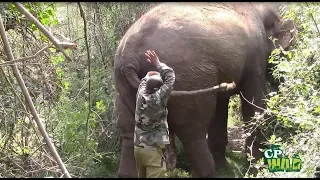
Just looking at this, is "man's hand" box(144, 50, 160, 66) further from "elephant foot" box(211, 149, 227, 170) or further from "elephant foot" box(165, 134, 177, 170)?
"elephant foot" box(211, 149, 227, 170)

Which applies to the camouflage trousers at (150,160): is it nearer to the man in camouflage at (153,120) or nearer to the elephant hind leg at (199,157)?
the man in camouflage at (153,120)

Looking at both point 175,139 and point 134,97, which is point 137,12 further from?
point 134,97

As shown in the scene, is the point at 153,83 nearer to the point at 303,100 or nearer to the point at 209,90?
the point at 209,90

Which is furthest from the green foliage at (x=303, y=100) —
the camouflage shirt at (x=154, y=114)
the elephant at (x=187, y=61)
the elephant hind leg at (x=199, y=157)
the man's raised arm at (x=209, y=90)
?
the elephant hind leg at (x=199, y=157)

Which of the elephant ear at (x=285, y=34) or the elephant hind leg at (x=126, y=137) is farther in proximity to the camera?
the elephant ear at (x=285, y=34)

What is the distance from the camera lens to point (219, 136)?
281 inches

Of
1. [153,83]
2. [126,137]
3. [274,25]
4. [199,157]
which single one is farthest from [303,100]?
[274,25]

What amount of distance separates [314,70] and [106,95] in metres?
3.18

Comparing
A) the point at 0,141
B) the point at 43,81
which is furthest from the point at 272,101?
the point at 0,141

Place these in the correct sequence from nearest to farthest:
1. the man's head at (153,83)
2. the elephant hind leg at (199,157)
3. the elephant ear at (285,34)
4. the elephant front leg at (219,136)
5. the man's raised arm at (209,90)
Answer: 1. the man's head at (153,83)
2. the man's raised arm at (209,90)
3. the elephant hind leg at (199,157)
4. the elephant ear at (285,34)
5. the elephant front leg at (219,136)

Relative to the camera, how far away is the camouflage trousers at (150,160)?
4531 millimetres

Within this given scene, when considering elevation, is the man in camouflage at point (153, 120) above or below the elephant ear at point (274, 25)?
below

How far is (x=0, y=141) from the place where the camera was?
5.18 metres

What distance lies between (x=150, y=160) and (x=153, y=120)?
37 cm
